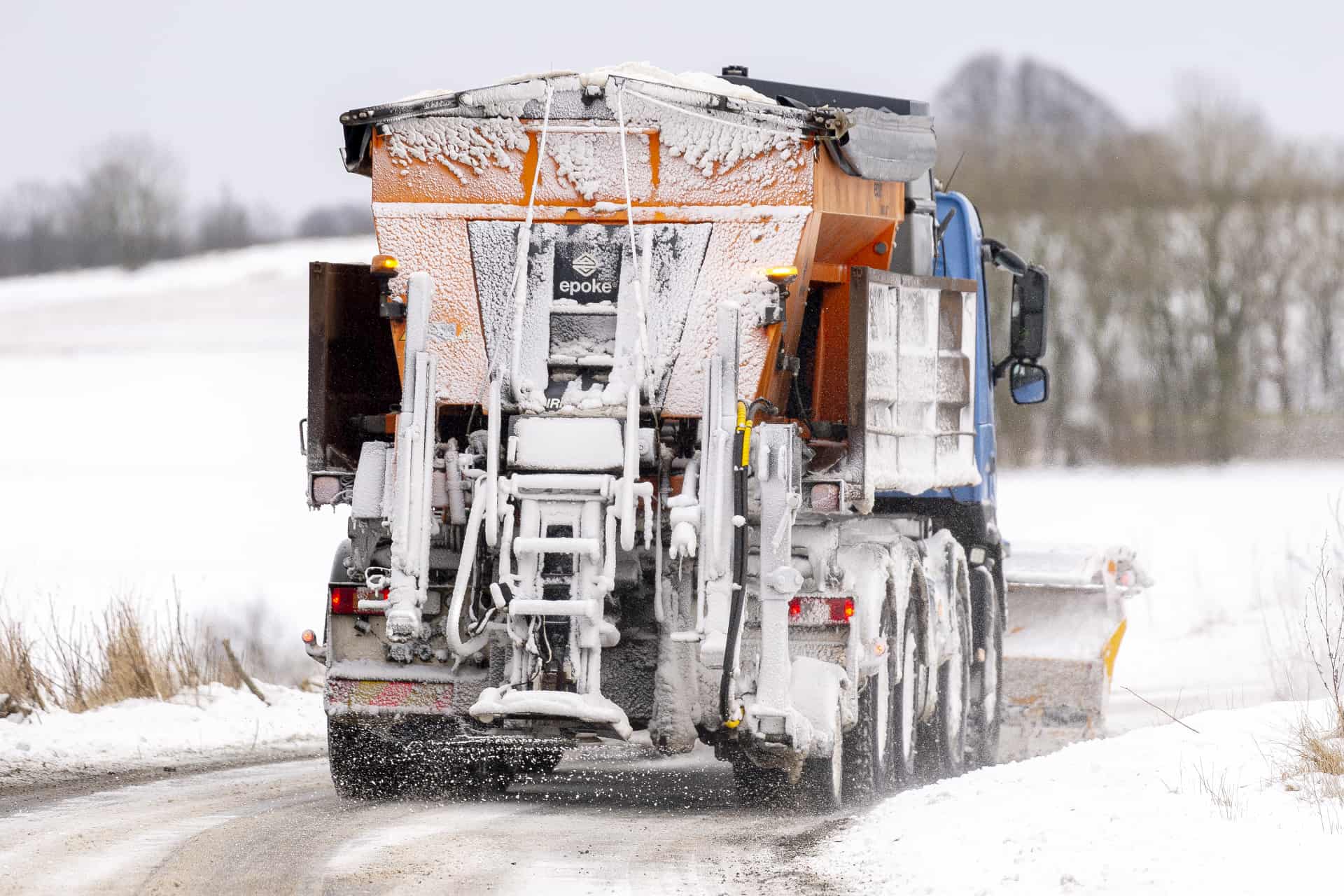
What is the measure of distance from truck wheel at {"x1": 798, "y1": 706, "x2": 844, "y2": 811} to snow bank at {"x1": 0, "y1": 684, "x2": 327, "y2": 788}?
3.29m

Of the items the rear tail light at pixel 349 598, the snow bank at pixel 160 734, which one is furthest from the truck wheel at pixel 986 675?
the rear tail light at pixel 349 598

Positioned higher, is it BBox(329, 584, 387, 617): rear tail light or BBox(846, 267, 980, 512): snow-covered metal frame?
BBox(846, 267, 980, 512): snow-covered metal frame

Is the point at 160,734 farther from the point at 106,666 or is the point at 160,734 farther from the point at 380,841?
the point at 380,841

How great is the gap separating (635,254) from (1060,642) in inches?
233

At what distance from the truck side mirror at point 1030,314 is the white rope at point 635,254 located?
338 centimetres

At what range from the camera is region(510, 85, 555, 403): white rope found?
816 cm

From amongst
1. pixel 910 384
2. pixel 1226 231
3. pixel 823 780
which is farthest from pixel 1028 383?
pixel 1226 231

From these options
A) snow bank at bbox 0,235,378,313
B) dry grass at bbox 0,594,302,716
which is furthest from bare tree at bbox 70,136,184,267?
dry grass at bbox 0,594,302,716

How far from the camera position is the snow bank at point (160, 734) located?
9.80m

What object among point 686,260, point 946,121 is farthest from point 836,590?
point 946,121

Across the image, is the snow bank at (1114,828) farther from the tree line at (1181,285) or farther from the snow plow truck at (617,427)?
the tree line at (1181,285)

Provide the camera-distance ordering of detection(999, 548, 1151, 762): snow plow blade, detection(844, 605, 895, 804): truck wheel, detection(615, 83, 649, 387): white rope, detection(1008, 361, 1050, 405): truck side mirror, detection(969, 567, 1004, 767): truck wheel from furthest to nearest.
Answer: detection(999, 548, 1151, 762): snow plow blade < detection(969, 567, 1004, 767): truck wheel < detection(1008, 361, 1050, 405): truck side mirror < detection(844, 605, 895, 804): truck wheel < detection(615, 83, 649, 387): white rope

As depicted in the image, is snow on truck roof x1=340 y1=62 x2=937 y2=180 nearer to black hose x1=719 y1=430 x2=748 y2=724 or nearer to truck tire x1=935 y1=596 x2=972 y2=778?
black hose x1=719 y1=430 x2=748 y2=724

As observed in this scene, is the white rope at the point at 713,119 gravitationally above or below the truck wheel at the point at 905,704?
above
